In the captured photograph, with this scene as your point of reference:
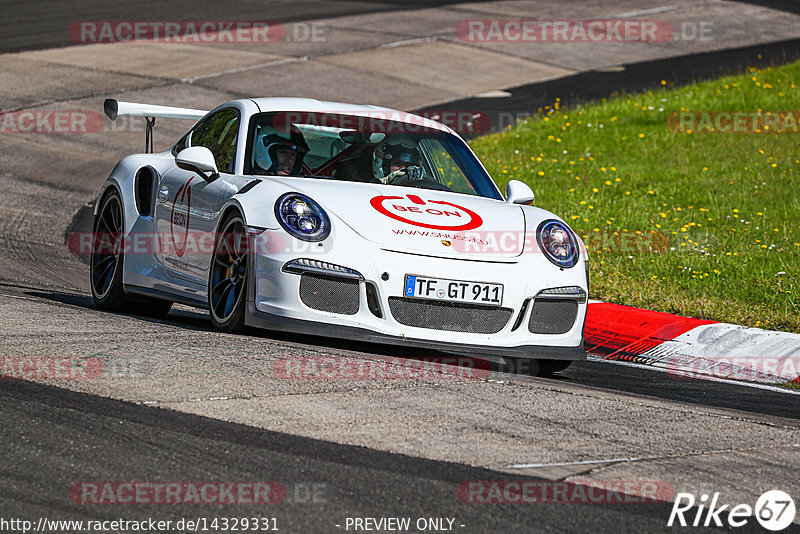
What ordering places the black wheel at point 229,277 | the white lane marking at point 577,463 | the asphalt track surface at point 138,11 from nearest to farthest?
1. the white lane marking at point 577,463
2. the black wheel at point 229,277
3. the asphalt track surface at point 138,11

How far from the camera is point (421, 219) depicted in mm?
6449

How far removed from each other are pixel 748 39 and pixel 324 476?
2256 centimetres

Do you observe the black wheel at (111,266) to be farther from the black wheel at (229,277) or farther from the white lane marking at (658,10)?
the white lane marking at (658,10)

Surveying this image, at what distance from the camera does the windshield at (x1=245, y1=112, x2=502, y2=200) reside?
723 cm

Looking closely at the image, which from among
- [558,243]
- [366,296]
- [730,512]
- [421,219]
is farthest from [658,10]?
[730,512]

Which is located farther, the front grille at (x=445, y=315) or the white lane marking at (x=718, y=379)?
the white lane marking at (x=718, y=379)

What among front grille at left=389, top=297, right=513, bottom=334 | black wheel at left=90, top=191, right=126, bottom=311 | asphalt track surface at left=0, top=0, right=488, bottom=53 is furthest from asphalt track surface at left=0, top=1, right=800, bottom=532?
asphalt track surface at left=0, top=0, right=488, bottom=53

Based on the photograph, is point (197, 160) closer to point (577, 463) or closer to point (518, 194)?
point (518, 194)

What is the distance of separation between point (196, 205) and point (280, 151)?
575mm

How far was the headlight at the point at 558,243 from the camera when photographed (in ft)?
21.7

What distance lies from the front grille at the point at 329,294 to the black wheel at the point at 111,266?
7.42ft

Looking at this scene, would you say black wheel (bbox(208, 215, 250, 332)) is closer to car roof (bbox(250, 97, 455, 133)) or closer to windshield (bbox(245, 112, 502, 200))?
windshield (bbox(245, 112, 502, 200))

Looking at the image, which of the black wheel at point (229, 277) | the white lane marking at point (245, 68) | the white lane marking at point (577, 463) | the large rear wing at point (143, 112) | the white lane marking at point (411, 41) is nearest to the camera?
the white lane marking at point (577, 463)

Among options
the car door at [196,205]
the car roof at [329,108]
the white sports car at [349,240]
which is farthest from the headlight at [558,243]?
the car door at [196,205]
